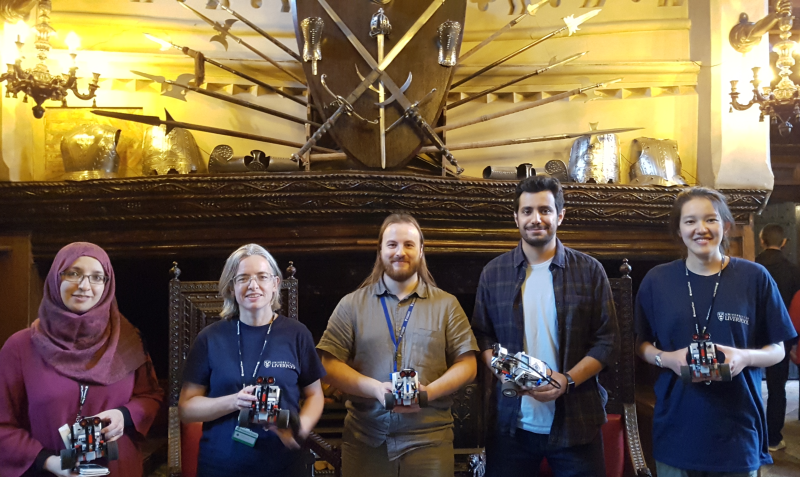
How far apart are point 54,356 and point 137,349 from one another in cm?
25

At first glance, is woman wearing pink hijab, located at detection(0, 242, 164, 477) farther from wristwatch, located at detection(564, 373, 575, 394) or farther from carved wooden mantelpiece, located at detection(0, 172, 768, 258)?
wristwatch, located at detection(564, 373, 575, 394)

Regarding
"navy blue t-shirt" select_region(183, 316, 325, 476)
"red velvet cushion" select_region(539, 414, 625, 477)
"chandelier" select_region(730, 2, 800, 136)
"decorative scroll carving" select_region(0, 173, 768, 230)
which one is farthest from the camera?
"chandelier" select_region(730, 2, 800, 136)

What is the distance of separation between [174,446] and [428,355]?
1.13 metres

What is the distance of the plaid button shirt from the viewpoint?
1.65 m

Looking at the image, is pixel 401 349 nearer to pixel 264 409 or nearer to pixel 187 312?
pixel 264 409

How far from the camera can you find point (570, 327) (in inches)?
67.0

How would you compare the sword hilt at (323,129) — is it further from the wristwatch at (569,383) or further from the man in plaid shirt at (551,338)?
the wristwatch at (569,383)

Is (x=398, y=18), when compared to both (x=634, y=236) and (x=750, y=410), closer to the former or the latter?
(x=634, y=236)

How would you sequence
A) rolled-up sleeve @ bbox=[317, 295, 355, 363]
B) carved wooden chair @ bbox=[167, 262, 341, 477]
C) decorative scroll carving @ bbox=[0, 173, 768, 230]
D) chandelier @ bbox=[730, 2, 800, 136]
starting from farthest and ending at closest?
1. chandelier @ bbox=[730, 2, 800, 136]
2. decorative scroll carving @ bbox=[0, 173, 768, 230]
3. carved wooden chair @ bbox=[167, 262, 341, 477]
4. rolled-up sleeve @ bbox=[317, 295, 355, 363]

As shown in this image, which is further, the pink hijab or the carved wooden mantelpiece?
the carved wooden mantelpiece

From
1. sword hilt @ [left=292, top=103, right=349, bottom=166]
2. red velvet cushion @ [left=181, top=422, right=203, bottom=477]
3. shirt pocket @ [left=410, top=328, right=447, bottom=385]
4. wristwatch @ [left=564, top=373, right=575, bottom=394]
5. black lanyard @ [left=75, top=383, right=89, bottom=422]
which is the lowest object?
red velvet cushion @ [left=181, top=422, right=203, bottom=477]

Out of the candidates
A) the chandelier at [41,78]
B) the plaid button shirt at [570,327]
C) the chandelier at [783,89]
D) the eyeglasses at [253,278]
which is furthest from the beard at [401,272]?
the chandelier at [783,89]

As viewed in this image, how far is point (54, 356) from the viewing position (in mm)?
1594

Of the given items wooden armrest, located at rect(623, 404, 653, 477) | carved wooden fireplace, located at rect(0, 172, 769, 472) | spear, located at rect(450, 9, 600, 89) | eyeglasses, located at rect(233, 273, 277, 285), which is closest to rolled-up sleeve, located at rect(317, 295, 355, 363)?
eyeglasses, located at rect(233, 273, 277, 285)
